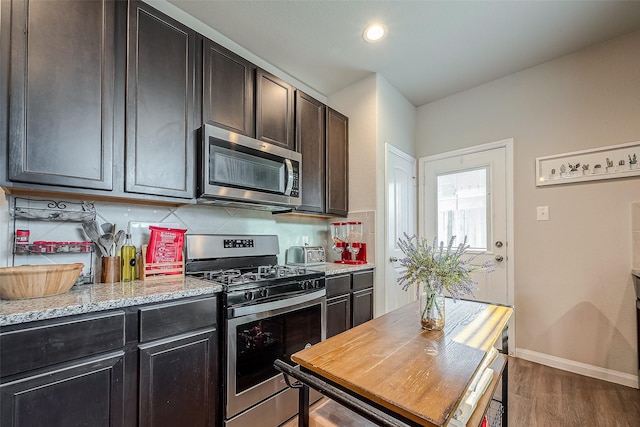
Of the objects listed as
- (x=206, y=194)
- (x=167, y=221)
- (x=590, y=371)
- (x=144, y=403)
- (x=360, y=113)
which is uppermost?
(x=360, y=113)

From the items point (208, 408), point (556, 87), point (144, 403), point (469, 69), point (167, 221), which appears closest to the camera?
point (144, 403)

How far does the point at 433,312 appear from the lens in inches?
47.5

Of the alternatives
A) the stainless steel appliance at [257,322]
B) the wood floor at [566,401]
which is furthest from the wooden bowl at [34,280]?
the wood floor at [566,401]

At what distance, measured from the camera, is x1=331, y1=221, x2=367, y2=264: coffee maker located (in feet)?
8.89

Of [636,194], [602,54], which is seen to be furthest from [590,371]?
[602,54]

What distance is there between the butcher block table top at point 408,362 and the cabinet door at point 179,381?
725 mm

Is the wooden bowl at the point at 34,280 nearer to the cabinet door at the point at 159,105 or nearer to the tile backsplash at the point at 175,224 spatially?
the tile backsplash at the point at 175,224

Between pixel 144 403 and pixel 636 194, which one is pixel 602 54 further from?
pixel 144 403

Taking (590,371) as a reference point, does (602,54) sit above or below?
above

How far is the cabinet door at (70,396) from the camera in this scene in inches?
38.1

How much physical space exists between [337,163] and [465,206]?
152cm

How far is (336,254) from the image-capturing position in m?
2.96

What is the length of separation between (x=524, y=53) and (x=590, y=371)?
277 cm

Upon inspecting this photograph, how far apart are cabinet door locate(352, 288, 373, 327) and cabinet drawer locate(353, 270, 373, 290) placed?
44 mm
